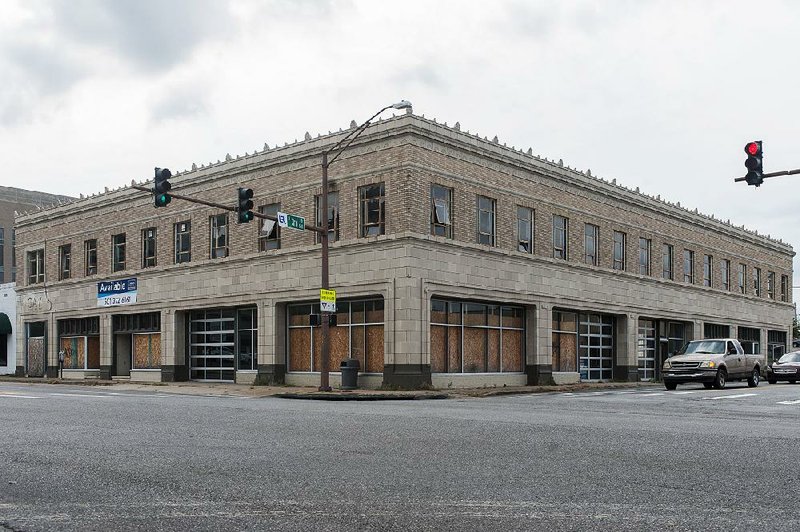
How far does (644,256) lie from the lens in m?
45.0

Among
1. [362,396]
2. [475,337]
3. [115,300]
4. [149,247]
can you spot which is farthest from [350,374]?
[115,300]

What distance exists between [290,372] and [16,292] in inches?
909

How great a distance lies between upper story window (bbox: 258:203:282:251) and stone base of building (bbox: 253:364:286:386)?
4821 millimetres

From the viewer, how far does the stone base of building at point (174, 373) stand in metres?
40.3

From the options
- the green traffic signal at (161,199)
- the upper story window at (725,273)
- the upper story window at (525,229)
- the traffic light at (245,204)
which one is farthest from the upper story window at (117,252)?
the upper story window at (725,273)

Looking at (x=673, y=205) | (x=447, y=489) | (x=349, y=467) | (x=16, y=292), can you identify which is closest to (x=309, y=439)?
(x=349, y=467)

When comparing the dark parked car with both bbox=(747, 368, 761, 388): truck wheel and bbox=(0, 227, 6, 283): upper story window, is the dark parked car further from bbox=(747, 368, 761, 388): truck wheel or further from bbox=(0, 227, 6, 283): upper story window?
bbox=(0, 227, 6, 283): upper story window

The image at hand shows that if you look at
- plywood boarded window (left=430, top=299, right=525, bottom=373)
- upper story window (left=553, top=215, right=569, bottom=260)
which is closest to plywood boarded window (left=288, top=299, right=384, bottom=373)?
plywood boarded window (left=430, top=299, right=525, bottom=373)

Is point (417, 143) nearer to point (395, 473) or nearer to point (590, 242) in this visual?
point (590, 242)

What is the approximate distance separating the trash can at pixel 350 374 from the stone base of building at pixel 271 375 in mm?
4184

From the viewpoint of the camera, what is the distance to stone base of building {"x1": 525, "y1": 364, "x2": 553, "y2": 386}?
36.6 metres

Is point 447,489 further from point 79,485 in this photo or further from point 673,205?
point 673,205

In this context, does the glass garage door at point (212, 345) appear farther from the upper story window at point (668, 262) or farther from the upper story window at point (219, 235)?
the upper story window at point (668, 262)

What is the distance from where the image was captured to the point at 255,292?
121 ft
